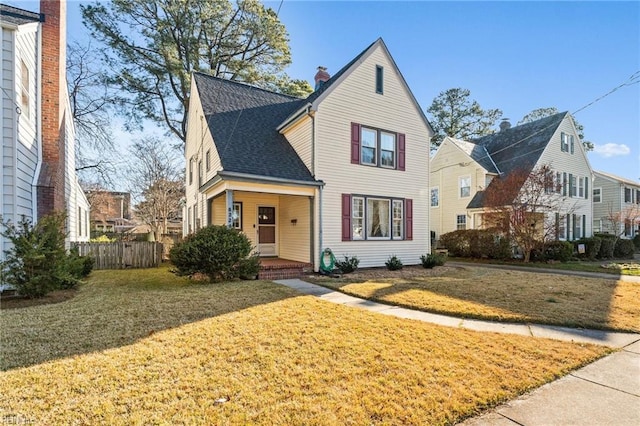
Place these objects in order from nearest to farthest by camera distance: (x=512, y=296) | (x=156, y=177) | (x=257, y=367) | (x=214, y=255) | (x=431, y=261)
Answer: (x=257, y=367)
(x=512, y=296)
(x=214, y=255)
(x=431, y=261)
(x=156, y=177)

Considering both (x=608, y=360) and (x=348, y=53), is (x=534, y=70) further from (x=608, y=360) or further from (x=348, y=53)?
(x=608, y=360)

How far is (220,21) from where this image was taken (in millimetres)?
19922

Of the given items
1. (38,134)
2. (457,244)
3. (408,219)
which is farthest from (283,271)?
(457,244)

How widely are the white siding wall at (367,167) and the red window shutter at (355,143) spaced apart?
0.55 feet

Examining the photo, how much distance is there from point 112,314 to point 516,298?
7.94 m

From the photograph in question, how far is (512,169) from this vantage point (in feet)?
65.4

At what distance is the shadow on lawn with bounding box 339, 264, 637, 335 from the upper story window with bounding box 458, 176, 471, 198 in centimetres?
1187

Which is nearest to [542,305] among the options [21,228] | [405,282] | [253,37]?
[405,282]

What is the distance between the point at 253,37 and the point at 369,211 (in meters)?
15.7

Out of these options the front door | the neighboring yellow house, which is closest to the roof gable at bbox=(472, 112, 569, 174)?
the neighboring yellow house

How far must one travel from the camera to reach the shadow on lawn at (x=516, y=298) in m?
5.46

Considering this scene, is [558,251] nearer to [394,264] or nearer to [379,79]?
[394,264]

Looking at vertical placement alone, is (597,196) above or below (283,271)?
above

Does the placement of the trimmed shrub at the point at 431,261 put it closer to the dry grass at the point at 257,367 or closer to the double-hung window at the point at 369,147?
the double-hung window at the point at 369,147
